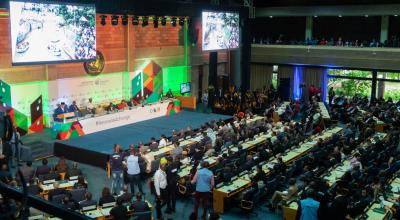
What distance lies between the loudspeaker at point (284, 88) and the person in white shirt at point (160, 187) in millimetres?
19358

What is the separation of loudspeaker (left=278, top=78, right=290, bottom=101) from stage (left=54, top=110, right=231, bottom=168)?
22.5 feet

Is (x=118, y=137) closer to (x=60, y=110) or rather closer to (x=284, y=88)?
(x=60, y=110)

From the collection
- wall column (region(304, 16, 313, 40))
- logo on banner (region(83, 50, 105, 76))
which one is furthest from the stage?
wall column (region(304, 16, 313, 40))

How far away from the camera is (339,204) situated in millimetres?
8688

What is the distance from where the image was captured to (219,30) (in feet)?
77.1

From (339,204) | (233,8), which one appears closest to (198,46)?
(233,8)

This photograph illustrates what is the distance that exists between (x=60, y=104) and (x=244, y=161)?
953cm

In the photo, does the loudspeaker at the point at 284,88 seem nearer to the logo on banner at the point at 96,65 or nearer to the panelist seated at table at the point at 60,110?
the logo on banner at the point at 96,65

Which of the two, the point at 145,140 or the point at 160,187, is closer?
the point at 160,187

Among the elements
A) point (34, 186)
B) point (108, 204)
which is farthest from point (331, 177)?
point (34, 186)

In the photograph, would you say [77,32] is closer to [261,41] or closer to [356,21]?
[261,41]

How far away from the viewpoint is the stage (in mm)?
16000

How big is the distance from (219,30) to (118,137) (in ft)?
26.9

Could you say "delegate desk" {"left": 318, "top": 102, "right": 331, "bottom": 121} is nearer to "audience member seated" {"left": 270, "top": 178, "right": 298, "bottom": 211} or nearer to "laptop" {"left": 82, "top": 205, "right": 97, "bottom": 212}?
"audience member seated" {"left": 270, "top": 178, "right": 298, "bottom": 211}
